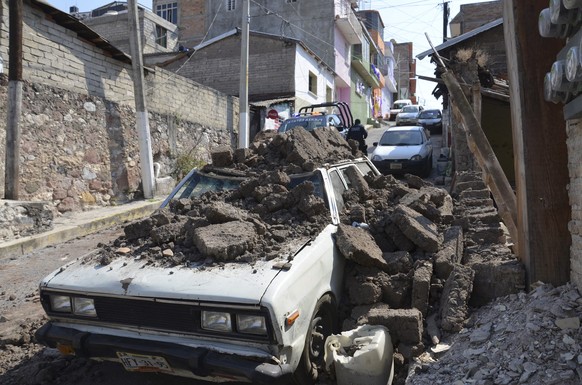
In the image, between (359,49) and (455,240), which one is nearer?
(455,240)

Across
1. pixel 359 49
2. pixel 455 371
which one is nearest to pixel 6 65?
pixel 455 371

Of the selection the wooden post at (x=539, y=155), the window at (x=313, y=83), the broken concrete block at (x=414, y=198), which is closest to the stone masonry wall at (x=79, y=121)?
the broken concrete block at (x=414, y=198)

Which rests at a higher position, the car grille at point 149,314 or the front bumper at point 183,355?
the car grille at point 149,314

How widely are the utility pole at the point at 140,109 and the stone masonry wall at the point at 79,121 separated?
35 centimetres

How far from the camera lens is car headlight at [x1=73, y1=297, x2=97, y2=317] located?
3.14m

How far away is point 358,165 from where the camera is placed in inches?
219

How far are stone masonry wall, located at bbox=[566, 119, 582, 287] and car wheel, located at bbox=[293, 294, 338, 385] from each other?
168 cm

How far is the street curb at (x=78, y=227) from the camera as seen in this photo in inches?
278

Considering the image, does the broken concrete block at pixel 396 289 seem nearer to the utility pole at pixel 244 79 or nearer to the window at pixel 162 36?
the utility pole at pixel 244 79

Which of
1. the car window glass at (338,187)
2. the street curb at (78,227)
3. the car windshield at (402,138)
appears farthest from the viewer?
the car windshield at (402,138)

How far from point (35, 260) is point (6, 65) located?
3880 millimetres

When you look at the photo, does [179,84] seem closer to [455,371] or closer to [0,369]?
[0,369]

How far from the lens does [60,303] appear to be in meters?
3.26

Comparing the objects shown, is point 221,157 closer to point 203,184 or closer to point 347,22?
point 203,184
